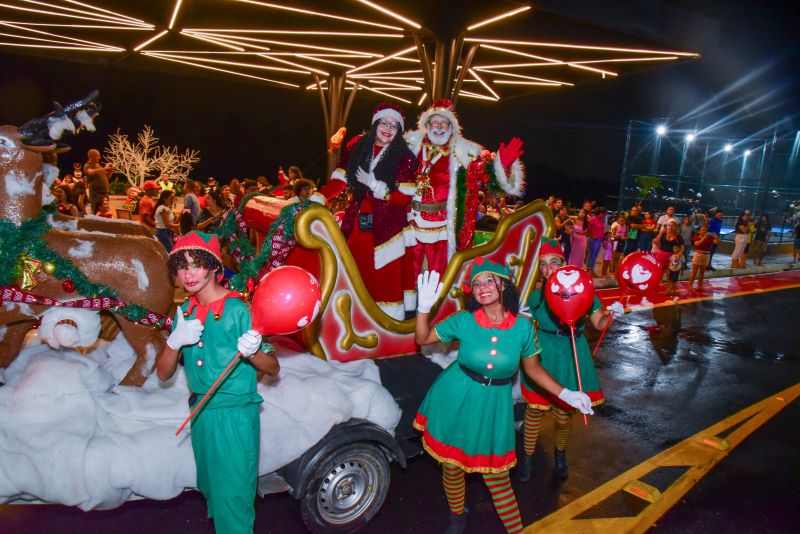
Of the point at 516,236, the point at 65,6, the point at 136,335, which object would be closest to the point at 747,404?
the point at 516,236

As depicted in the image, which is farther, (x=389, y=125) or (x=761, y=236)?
(x=761, y=236)

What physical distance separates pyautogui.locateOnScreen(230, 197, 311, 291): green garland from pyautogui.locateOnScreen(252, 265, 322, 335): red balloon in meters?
1.01

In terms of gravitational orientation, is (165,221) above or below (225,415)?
above

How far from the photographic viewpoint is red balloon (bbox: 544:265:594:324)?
132 inches

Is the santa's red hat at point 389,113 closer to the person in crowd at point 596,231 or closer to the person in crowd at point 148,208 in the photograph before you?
the person in crowd at point 148,208

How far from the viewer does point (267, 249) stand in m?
3.43

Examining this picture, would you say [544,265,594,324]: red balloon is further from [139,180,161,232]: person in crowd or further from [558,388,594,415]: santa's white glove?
[139,180,161,232]: person in crowd

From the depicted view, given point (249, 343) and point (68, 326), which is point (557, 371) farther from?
point (68, 326)

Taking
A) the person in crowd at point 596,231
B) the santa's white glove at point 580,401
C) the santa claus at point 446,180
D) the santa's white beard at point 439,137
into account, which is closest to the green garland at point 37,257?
the santa claus at point 446,180

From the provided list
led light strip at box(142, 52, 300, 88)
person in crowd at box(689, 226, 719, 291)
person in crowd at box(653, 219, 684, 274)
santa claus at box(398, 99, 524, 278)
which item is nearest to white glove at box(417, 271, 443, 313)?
santa claus at box(398, 99, 524, 278)

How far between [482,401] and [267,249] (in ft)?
5.45

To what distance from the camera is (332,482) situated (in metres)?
3.12

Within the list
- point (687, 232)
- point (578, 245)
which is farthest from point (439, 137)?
point (687, 232)

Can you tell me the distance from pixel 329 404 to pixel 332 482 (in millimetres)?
486
